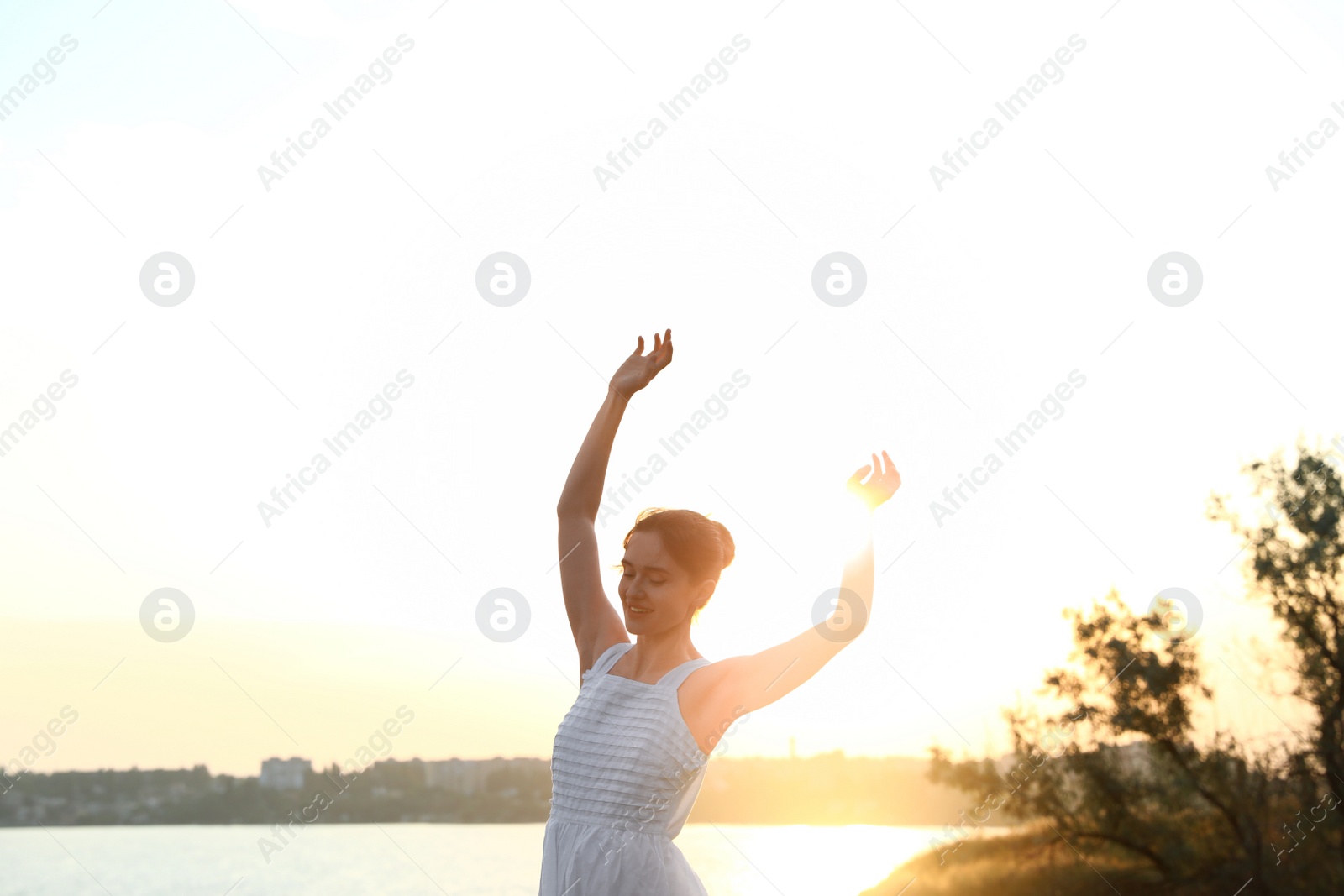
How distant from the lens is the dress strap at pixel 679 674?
2.37m

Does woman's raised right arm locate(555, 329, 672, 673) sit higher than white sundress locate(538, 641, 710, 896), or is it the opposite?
woman's raised right arm locate(555, 329, 672, 673)

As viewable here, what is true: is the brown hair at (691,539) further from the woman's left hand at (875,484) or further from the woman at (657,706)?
the woman's left hand at (875,484)

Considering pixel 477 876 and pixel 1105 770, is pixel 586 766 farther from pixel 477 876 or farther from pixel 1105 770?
pixel 477 876

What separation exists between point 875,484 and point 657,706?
68 centimetres

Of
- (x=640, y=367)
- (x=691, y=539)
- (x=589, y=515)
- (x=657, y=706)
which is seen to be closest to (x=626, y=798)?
(x=657, y=706)

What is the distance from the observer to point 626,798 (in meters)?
2.30

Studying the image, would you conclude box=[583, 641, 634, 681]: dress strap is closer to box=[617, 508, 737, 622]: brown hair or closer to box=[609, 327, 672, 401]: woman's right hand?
box=[617, 508, 737, 622]: brown hair

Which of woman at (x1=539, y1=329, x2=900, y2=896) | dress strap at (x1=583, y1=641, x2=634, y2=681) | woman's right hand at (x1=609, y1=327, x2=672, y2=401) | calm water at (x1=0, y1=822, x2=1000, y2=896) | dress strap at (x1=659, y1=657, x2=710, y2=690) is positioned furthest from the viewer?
calm water at (x1=0, y1=822, x2=1000, y2=896)

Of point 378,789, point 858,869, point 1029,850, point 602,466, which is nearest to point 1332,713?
point 1029,850

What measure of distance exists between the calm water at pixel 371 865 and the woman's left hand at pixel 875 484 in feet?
97.5

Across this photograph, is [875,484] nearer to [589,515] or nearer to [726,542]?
[726,542]

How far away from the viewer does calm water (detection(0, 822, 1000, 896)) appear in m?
54.9

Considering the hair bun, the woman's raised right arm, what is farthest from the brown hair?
the woman's raised right arm

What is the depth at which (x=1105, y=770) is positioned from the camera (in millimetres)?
20531
